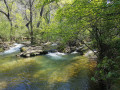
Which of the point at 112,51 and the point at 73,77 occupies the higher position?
the point at 112,51

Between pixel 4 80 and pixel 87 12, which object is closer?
pixel 87 12

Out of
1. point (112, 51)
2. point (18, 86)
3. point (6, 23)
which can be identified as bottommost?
point (18, 86)

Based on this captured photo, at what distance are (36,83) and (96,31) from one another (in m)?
4.25

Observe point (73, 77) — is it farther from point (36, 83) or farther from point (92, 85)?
point (36, 83)

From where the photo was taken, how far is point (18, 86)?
554 centimetres

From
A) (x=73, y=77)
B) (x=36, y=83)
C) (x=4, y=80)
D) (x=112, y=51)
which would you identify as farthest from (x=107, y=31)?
(x=4, y=80)

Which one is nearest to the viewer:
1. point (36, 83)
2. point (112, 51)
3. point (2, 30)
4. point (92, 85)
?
point (112, 51)

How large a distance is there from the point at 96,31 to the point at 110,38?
0.83 m

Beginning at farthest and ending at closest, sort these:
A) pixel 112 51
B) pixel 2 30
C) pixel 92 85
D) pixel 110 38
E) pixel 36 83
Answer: pixel 2 30
pixel 36 83
pixel 92 85
pixel 110 38
pixel 112 51

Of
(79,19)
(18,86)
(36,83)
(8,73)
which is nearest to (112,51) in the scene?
(79,19)

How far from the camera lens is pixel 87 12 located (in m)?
4.71

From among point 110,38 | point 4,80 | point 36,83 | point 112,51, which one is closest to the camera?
point 112,51

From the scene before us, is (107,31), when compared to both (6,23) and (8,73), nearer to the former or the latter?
(8,73)

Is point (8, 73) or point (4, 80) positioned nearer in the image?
point (4, 80)
